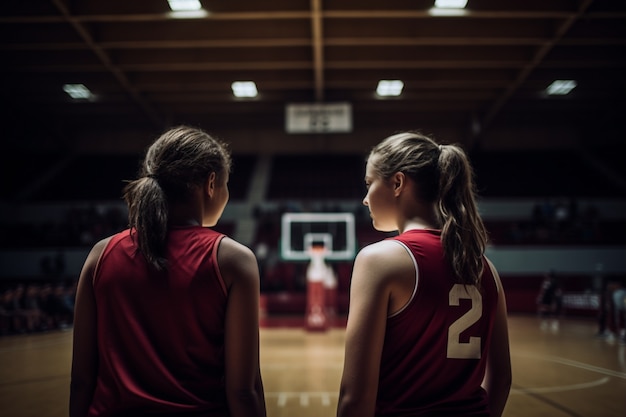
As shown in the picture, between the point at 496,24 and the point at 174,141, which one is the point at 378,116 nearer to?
the point at 496,24

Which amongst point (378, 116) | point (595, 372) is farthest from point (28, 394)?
point (378, 116)

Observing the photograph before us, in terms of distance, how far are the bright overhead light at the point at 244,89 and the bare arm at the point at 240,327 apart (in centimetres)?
1354

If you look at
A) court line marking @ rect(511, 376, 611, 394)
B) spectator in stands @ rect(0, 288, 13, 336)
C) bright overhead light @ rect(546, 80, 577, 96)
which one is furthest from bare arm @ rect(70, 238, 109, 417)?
bright overhead light @ rect(546, 80, 577, 96)

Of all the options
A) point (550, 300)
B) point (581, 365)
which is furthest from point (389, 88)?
A: point (581, 365)

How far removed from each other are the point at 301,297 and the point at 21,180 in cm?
1242

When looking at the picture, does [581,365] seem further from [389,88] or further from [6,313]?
[389,88]

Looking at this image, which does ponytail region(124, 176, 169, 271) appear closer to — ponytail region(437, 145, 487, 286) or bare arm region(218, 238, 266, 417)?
bare arm region(218, 238, 266, 417)

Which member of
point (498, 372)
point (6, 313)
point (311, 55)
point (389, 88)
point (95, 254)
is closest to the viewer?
point (95, 254)

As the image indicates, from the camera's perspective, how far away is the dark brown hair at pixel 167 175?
133 centimetres

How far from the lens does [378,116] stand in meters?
18.0

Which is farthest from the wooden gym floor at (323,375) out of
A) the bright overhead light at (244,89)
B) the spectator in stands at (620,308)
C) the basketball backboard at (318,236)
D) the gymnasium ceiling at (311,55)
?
the bright overhead light at (244,89)

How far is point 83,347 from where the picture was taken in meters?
1.37

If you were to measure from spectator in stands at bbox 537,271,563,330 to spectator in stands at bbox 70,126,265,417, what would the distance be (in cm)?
1270

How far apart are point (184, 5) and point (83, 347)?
1006 centimetres
